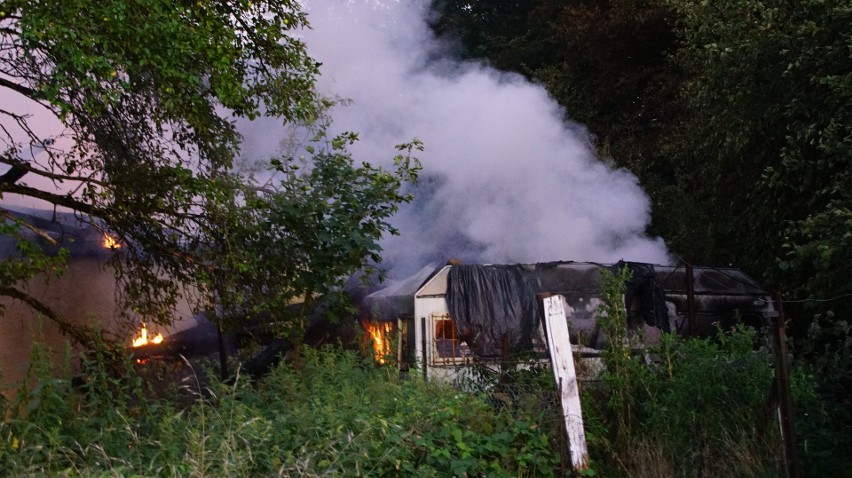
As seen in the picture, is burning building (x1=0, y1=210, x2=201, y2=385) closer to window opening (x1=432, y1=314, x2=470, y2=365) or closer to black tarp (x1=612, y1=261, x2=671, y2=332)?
window opening (x1=432, y1=314, x2=470, y2=365)

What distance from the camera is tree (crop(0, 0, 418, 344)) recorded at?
7.76 meters

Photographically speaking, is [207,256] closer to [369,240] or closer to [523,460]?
[369,240]

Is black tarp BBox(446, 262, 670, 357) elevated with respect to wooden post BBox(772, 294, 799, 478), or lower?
elevated

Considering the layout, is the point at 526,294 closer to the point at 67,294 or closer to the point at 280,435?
the point at 280,435

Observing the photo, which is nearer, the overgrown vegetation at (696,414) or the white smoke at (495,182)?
the overgrown vegetation at (696,414)

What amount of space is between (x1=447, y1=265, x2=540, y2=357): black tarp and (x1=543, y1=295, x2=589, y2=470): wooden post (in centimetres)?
521

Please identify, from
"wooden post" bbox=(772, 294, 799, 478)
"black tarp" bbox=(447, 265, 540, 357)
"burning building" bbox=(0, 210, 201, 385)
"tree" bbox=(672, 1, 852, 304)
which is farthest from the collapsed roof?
"wooden post" bbox=(772, 294, 799, 478)

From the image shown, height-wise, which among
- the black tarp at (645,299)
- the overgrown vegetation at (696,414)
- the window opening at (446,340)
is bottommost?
the overgrown vegetation at (696,414)

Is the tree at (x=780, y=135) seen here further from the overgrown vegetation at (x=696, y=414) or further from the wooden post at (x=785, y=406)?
the wooden post at (x=785, y=406)

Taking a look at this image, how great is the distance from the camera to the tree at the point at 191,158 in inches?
306

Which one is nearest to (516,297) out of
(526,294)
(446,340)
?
(526,294)

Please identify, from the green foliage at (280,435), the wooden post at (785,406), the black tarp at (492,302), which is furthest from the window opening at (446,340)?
the wooden post at (785,406)

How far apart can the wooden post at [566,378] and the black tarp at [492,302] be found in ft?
17.1

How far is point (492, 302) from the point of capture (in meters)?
12.2
